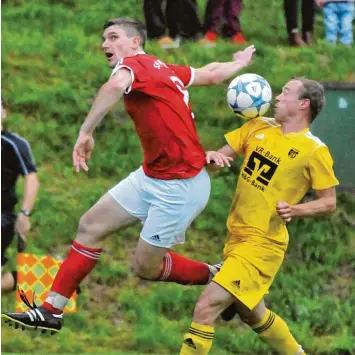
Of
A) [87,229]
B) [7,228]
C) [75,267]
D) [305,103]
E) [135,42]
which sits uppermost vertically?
[135,42]

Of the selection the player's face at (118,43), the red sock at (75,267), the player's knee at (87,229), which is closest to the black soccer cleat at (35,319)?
the red sock at (75,267)

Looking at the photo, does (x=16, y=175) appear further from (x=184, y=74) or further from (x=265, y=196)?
(x=265, y=196)

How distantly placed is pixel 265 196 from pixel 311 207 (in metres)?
0.31

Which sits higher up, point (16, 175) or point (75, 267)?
point (75, 267)

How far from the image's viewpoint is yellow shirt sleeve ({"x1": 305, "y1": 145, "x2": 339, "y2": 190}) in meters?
7.79

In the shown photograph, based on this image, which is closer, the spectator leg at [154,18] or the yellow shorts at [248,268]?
the yellow shorts at [248,268]

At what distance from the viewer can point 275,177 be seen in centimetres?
788

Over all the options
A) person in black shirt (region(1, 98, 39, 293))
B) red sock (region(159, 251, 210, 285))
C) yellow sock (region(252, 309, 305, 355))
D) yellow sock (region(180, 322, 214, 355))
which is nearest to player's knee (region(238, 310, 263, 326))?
yellow sock (region(252, 309, 305, 355))

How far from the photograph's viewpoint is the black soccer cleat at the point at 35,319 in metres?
7.70

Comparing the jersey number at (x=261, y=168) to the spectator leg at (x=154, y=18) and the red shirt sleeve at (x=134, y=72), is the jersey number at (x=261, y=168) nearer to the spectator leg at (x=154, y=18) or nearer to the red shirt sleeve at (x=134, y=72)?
the red shirt sleeve at (x=134, y=72)

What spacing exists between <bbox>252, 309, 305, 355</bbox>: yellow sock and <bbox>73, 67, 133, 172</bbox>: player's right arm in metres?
1.77

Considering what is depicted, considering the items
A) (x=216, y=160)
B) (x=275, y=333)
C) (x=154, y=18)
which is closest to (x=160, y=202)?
(x=216, y=160)

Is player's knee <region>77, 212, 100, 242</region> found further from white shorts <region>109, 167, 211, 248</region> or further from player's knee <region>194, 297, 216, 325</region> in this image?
player's knee <region>194, 297, 216, 325</region>

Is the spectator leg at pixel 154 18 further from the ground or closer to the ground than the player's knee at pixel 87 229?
closer to the ground
